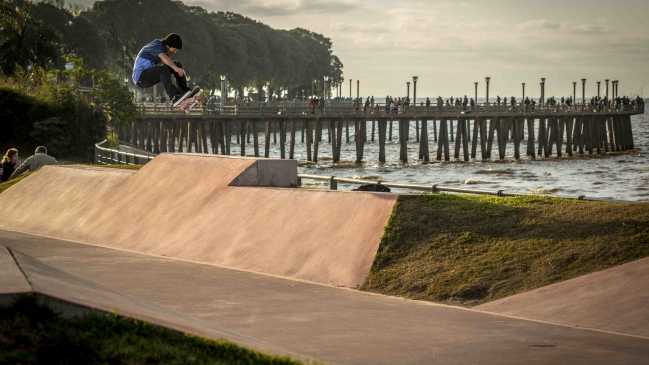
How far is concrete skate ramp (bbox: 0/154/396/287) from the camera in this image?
13133 mm

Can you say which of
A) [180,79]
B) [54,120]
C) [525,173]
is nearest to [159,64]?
[180,79]

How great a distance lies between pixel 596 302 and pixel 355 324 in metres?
2.74

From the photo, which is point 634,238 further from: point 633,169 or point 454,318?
point 633,169

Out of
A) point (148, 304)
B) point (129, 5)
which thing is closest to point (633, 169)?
point (129, 5)

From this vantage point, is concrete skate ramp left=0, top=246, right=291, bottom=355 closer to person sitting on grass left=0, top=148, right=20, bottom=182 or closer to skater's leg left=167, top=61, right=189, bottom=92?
skater's leg left=167, top=61, right=189, bottom=92

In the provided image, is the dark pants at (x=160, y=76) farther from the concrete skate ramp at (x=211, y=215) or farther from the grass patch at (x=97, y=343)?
the grass patch at (x=97, y=343)

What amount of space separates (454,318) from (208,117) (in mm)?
53280

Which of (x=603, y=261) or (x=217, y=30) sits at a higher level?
(x=217, y=30)

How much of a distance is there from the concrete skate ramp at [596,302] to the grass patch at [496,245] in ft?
0.95

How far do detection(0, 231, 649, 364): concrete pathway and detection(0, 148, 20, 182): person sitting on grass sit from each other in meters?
11.6

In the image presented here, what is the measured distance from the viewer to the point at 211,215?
15.9 metres

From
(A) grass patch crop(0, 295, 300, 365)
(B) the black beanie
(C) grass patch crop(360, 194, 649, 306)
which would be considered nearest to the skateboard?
(B) the black beanie

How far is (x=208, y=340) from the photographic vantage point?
6.11 meters

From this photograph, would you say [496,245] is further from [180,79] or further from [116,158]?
[116,158]
